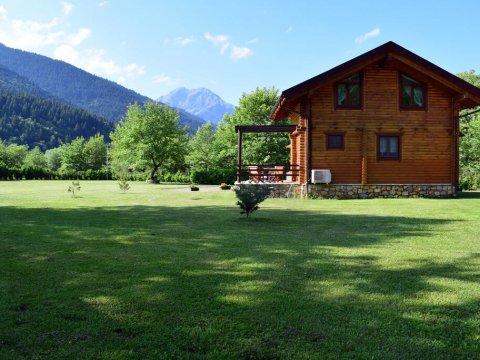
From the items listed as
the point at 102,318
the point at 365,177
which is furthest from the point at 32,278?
the point at 365,177

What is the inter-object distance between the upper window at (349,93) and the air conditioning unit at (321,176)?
3.34 meters

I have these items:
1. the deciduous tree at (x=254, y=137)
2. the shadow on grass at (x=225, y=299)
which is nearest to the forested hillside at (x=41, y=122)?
the deciduous tree at (x=254, y=137)

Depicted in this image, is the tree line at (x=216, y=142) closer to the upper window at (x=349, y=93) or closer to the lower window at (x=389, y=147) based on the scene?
the upper window at (x=349, y=93)

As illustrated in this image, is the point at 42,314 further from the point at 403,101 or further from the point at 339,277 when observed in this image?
the point at 403,101

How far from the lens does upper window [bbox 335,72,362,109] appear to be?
21625mm

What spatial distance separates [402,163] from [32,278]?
1936cm

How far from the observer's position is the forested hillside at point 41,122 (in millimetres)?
158625

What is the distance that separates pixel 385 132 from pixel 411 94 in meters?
2.35

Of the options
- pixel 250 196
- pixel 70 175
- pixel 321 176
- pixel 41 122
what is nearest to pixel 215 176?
pixel 321 176

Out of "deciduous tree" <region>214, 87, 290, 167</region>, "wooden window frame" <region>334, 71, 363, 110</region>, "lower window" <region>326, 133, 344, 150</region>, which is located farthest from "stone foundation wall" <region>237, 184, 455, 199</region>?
"deciduous tree" <region>214, 87, 290, 167</region>

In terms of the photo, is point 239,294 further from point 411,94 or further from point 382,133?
point 411,94

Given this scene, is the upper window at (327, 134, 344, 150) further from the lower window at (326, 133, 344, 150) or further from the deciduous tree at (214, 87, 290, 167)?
the deciduous tree at (214, 87, 290, 167)

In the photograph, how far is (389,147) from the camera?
21.8 metres

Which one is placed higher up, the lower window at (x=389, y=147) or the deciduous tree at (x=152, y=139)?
the deciduous tree at (x=152, y=139)
